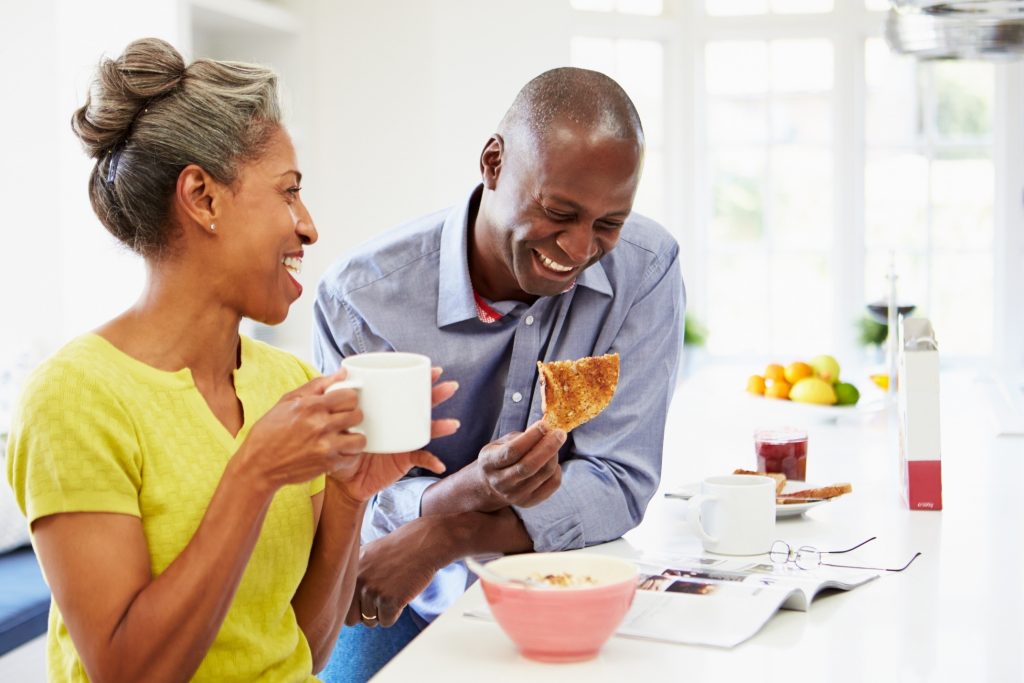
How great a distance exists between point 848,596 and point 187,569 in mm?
876

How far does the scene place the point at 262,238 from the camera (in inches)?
59.9

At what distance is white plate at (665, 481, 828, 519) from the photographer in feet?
6.67

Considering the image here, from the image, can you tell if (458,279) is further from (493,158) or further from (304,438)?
(304,438)

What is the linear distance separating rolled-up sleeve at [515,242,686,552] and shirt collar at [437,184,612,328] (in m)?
0.10

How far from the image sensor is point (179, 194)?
1.51m

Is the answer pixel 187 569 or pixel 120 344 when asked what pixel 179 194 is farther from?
A: pixel 187 569

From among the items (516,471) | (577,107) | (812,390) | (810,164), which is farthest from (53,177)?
(810,164)

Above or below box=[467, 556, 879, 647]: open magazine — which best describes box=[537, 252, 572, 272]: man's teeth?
above

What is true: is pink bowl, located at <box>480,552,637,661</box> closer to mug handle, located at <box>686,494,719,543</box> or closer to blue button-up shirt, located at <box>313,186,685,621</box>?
mug handle, located at <box>686,494,719,543</box>

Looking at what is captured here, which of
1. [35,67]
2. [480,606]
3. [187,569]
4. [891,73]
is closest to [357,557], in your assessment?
[480,606]

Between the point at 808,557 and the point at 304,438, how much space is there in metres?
0.87

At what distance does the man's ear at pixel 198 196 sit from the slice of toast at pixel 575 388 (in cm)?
54

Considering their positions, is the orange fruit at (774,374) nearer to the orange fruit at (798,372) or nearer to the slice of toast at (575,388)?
the orange fruit at (798,372)

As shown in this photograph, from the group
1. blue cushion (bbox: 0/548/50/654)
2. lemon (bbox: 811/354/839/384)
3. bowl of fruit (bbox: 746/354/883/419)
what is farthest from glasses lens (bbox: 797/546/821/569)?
blue cushion (bbox: 0/548/50/654)
